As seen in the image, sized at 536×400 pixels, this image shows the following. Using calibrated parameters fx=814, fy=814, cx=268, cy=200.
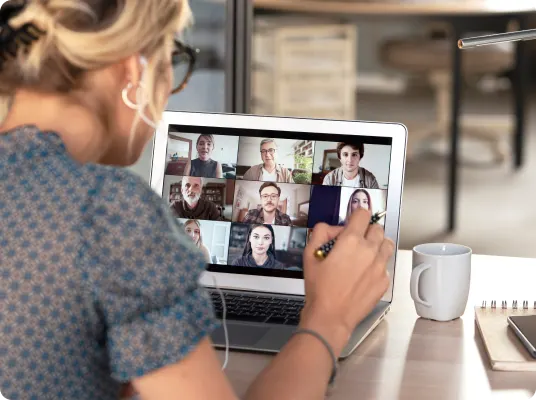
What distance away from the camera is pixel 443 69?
4055mm

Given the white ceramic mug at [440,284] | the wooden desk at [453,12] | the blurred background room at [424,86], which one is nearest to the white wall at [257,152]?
the white ceramic mug at [440,284]

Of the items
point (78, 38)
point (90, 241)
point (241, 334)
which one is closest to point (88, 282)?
point (90, 241)

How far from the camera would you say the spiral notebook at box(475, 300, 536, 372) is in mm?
918

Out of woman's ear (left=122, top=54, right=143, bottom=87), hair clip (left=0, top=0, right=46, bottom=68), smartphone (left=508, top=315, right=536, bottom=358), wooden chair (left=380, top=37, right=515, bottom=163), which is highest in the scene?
wooden chair (left=380, top=37, right=515, bottom=163)

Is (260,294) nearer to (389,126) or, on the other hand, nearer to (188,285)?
(389,126)

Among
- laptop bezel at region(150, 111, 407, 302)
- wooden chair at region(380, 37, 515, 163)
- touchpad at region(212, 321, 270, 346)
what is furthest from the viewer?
wooden chair at region(380, 37, 515, 163)

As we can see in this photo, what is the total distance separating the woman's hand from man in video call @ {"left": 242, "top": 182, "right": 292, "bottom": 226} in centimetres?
28

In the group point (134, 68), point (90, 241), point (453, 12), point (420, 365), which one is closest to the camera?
point (90, 241)

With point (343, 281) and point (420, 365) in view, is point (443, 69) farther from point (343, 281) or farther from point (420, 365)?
point (343, 281)

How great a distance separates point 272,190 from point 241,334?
232 millimetres

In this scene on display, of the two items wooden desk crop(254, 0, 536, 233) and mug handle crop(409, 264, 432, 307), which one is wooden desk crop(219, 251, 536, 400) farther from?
wooden desk crop(254, 0, 536, 233)

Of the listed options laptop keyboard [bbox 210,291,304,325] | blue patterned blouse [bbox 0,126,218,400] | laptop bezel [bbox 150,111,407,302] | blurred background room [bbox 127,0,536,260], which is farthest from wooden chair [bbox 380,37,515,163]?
blue patterned blouse [bbox 0,126,218,400]

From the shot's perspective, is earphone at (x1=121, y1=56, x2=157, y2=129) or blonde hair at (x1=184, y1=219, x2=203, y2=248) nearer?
earphone at (x1=121, y1=56, x2=157, y2=129)

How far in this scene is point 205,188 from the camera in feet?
3.92
